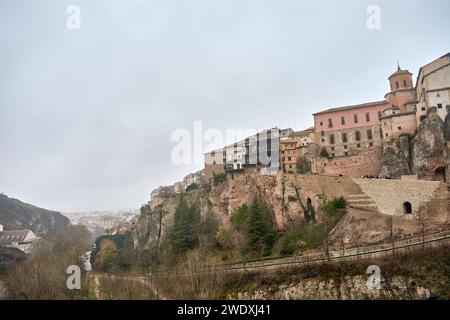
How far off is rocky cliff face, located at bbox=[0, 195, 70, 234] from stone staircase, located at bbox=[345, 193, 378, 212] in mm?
94191

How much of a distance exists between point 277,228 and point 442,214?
16.2 metres

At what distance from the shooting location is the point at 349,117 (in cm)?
5597

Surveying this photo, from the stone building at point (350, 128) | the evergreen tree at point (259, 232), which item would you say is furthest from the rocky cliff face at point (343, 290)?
the stone building at point (350, 128)

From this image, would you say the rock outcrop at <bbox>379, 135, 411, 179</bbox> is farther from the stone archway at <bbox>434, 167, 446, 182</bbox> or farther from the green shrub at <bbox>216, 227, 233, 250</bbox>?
the green shrub at <bbox>216, 227, 233, 250</bbox>

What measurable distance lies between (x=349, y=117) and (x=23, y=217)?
104 m

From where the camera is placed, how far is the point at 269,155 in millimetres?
57281

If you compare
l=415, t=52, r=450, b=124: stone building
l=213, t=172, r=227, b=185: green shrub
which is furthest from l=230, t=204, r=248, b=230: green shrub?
l=415, t=52, r=450, b=124: stone building

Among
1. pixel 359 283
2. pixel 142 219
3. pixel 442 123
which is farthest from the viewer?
pixel 142 219

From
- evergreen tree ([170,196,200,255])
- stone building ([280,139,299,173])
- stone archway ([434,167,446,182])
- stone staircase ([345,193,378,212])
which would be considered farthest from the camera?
stone building ([280,139,299,173])

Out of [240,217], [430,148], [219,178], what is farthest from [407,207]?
[219,178]

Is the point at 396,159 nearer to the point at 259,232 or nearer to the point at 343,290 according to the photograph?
A: the point at 259,232

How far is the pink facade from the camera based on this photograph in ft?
178
